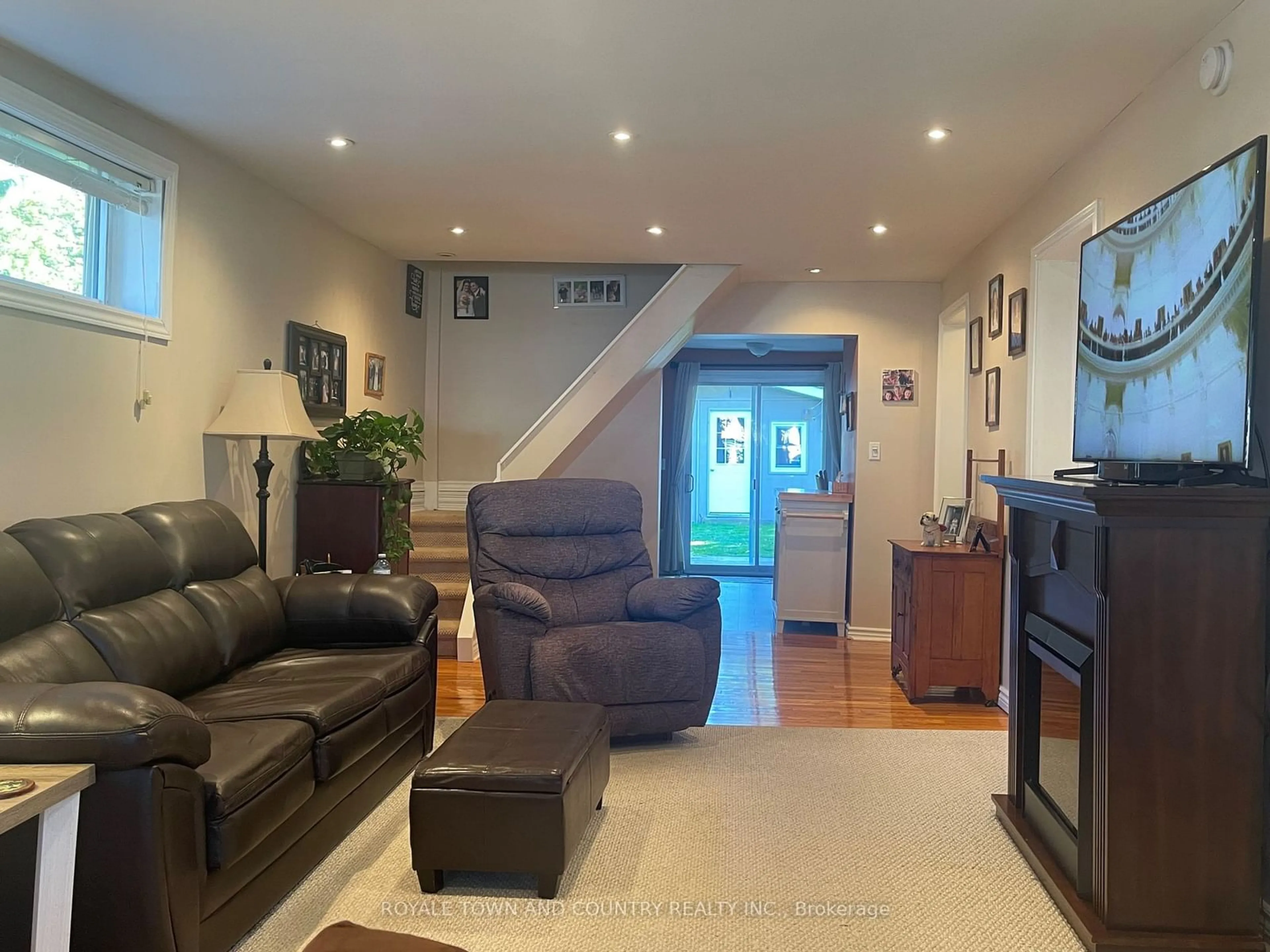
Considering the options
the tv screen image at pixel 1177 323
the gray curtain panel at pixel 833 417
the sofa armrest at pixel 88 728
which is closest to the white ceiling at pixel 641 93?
the tv screen image at pixel 1177 323

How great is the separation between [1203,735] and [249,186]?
4.09 m

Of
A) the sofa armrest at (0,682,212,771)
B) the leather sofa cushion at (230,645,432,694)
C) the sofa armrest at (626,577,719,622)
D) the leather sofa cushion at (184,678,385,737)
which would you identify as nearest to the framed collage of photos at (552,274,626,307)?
the sofa armrest at (626,577,719,622)

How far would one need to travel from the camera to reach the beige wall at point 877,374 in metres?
6.20

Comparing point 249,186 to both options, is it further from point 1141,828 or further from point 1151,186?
point 1141,828

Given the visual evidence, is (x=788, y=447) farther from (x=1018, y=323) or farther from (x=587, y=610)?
(x=587, y=610)

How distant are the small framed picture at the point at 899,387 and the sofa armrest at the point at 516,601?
139 inches

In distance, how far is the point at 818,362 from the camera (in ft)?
29.0

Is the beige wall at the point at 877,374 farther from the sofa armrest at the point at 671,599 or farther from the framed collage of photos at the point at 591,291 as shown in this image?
the sofa armrest at the point at 671,599

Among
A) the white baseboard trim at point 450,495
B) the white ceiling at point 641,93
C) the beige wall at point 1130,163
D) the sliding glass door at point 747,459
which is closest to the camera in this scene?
the beige wall at point 1130,163

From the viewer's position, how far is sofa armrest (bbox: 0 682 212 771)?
170 cm

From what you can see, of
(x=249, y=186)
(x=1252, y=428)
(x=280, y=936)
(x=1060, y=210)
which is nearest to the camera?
(x=1252, y=428)

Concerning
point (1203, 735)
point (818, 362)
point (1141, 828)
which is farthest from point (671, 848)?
point (818, 362)

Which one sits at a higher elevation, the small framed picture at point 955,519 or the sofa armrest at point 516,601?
the small framed picture at point 955,519

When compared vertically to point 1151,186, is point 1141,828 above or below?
below
